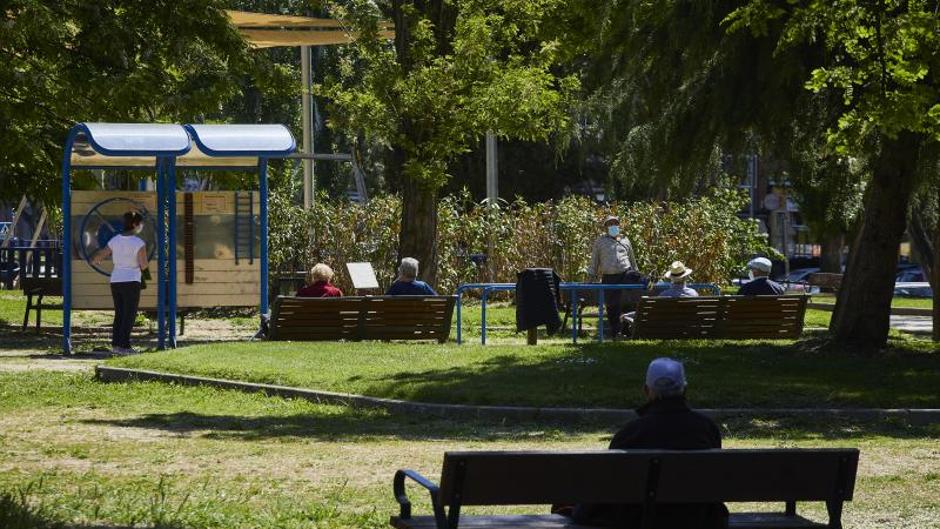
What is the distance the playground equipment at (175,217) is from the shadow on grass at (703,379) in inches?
195

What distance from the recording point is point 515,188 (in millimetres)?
56938

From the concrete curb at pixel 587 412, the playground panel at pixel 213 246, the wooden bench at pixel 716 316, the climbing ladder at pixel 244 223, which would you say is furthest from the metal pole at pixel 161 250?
the concrete curb at pixel 587 412

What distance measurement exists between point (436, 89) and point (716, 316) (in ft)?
21.2

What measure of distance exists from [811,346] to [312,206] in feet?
50.6

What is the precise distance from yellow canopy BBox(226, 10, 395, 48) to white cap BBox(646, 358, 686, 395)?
86.0ft

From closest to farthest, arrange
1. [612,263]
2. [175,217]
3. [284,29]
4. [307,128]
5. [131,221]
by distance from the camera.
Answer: [131,221] < [175,217] < [612,263] < [284,29] < [307,128]

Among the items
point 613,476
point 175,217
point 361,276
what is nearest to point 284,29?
point 361,276

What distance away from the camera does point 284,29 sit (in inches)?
1340

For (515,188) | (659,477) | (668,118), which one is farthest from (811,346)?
(515,188)

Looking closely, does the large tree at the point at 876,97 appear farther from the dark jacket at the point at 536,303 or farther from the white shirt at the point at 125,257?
the white shirt at the point at 125,257

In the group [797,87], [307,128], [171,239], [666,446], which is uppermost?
[307,128]

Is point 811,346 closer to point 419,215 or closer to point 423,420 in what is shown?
point 423,420

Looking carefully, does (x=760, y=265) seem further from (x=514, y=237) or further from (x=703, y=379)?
(x=514, y=237)

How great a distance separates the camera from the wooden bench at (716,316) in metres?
21.9
